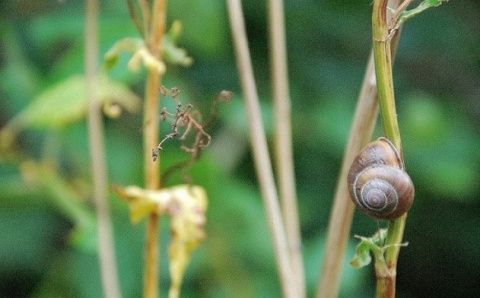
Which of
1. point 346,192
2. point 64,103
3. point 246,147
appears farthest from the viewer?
point 246,147

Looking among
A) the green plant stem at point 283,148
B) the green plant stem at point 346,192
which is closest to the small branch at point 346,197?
the green plant stem at point 346,192

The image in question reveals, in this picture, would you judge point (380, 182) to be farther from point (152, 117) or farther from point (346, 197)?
point (152, 117)

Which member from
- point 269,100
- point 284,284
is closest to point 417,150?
point 269,100

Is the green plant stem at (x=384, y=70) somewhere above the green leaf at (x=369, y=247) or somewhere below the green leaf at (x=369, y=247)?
above

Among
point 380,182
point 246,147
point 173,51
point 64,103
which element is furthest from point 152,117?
point 246,147

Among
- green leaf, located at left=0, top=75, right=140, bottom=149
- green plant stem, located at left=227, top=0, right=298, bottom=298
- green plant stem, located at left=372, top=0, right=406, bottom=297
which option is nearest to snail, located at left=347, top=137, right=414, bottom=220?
green plant stem, located at left=372, top=0, right=406, bottom=297

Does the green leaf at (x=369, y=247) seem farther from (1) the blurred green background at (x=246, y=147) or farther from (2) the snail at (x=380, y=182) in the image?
(1) the blurred green background at (x=246, y=147)
